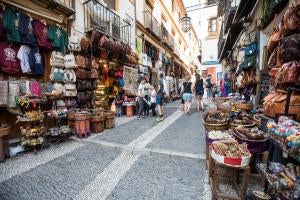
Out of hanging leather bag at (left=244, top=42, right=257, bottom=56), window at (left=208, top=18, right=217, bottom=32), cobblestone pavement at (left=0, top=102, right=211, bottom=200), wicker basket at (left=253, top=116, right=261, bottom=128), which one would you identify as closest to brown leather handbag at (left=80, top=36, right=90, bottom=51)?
cobblestone pavement at (left=0, top=102, right=211, bottom=200)

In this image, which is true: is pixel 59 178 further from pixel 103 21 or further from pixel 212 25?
pixel 212 25

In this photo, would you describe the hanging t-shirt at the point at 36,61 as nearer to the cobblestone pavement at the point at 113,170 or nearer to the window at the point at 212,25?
the cobblestone pavement at the point at 113,170

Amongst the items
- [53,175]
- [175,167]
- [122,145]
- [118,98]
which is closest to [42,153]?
[53,175]

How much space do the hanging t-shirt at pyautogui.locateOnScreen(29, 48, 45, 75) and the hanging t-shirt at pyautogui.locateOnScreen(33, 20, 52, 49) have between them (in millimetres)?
269

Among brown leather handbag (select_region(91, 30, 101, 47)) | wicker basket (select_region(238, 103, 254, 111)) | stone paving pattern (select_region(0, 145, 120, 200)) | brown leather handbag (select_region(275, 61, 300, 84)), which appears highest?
brown leather handbag (select_region(91, 30, 101, 47))

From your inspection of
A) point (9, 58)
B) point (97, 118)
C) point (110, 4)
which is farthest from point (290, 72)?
point (110, 4)

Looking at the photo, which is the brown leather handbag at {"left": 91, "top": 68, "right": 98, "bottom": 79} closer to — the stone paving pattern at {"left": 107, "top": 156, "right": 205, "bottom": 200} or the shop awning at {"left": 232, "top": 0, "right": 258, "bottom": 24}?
the stone paving pattern at {"left": 107, "top": 156, "right": 205, "bottom": 200}

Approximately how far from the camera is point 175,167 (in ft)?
13.6

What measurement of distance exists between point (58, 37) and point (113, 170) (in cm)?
521

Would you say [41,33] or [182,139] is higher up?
[41,33]

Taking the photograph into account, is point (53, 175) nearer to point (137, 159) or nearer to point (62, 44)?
point (137, 159)

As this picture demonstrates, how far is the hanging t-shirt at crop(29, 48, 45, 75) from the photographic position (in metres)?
6.18

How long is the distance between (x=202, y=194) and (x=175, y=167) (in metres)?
1.03

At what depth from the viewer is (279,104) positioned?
3107 mm
